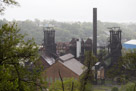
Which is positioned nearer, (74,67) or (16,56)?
(16,56)

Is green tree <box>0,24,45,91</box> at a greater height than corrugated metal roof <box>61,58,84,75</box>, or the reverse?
green tree <box>0,24,45,91</box>

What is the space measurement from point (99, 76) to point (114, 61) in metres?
3.10

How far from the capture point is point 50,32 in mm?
31906

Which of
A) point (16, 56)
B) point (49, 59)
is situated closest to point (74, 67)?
point (49, 59)

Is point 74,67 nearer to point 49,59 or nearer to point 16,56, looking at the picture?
point 49,59

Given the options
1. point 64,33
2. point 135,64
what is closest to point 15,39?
point 135,64

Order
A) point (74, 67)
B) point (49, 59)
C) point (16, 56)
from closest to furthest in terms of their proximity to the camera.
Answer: point (16, 56), point (74, 67), point (49, 59)

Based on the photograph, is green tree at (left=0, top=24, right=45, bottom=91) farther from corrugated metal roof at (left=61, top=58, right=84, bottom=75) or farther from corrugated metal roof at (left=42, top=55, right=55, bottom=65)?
corrugated metal roof at (left=42, top=55, right=55, bottom=65)

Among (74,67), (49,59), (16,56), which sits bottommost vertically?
(74,67)

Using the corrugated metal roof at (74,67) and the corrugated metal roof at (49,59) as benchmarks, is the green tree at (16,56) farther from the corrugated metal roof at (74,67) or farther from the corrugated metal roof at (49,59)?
the corrugated metal roof at (49,59)

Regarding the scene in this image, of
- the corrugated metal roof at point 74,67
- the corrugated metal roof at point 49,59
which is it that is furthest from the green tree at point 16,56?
the corrugated metal roof at point 49,59

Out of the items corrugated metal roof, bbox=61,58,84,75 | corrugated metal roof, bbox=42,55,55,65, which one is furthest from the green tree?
corrugated metal roof, bbox=42,55,55,65

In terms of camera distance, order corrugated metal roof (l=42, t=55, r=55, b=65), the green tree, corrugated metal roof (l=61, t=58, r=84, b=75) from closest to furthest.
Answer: the green tree < corrugated metal roof (l=61, t=58, r=84, b=75) < corrugated metal roof (l=42, t=55, r=55, b=65)

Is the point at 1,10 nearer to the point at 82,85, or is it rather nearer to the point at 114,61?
the point at 82,85
